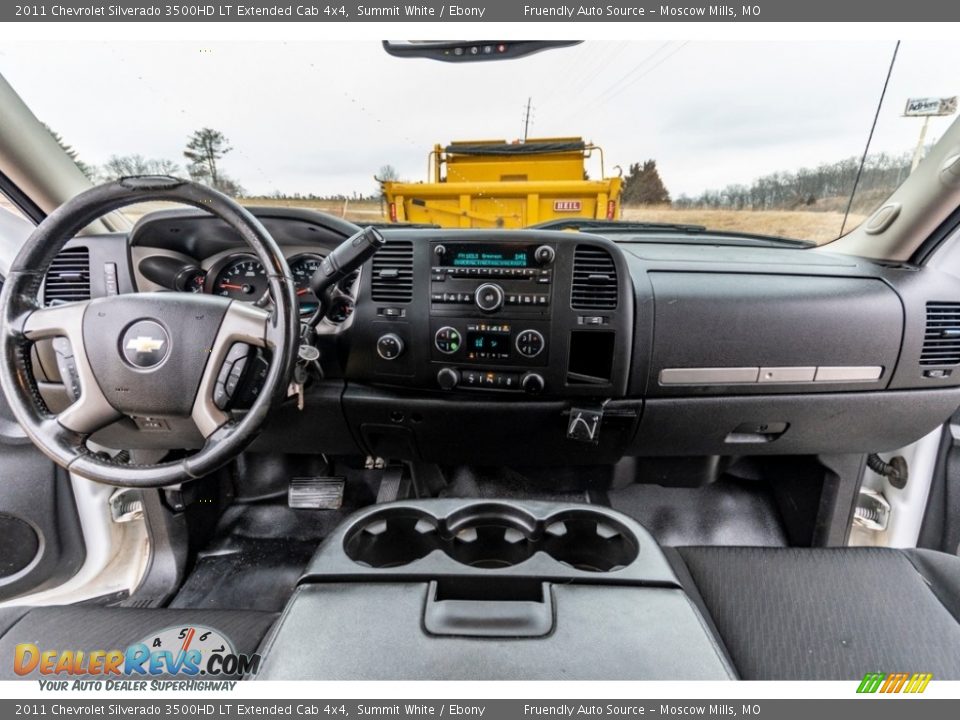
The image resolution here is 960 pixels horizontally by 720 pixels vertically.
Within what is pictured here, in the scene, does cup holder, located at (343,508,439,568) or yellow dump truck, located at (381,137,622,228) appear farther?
yellow dump truck, located at (381,137,622,228)

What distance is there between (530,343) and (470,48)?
1.03 m

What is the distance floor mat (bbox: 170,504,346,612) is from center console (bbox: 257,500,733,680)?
35.6 inches

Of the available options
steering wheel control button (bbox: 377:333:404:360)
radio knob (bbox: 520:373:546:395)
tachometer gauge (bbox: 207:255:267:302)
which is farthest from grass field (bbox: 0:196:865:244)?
radio knob (bbox: 520:373:546:395)

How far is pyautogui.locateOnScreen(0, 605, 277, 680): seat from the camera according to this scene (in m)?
1.10

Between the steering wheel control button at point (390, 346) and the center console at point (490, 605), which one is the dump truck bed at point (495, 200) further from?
the center console at point (490, 605)

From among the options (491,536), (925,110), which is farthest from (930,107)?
(491,536)

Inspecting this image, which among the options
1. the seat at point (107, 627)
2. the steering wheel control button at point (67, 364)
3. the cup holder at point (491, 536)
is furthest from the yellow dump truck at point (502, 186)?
the seat at point (107, 627)

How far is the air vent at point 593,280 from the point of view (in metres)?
1.49

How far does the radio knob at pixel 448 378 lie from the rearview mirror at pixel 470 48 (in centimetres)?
108

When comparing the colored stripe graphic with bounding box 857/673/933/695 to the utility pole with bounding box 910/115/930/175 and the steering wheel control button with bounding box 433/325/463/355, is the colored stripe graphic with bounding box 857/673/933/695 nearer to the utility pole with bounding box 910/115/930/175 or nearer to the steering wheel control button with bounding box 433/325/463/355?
the steering wheel control button with bounding box 433/325/463/355

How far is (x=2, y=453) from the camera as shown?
1.78 metres
